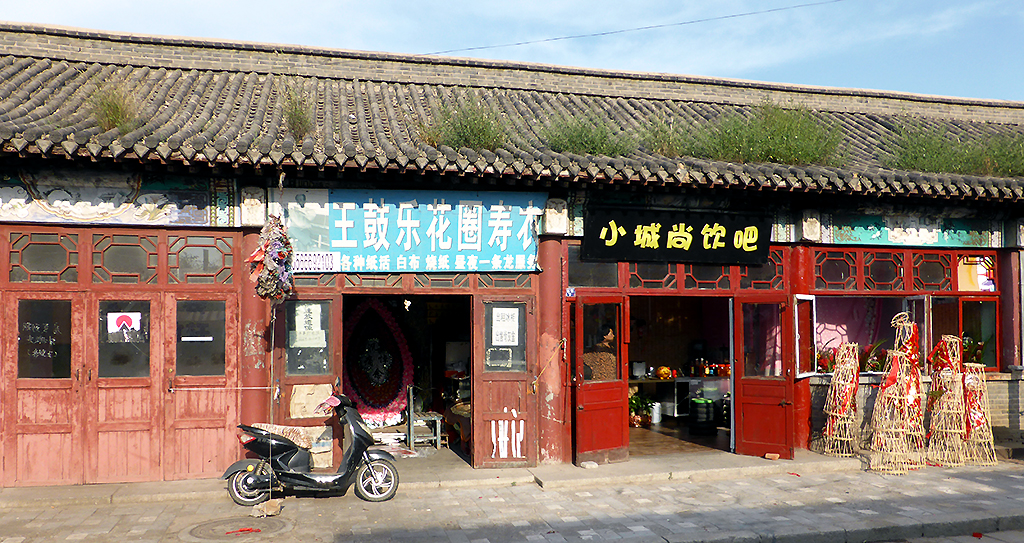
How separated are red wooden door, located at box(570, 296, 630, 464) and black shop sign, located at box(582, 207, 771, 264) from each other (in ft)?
2.30

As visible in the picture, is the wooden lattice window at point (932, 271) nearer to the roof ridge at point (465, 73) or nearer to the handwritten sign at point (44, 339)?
the roof ridge at point (465, 73)

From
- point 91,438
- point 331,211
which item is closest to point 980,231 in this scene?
point 331,211

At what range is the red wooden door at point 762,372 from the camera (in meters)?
9.95

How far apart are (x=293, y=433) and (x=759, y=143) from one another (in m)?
7.43

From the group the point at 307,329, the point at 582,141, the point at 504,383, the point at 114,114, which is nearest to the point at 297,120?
the point at 114,114

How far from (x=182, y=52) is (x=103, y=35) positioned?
120 centimetres

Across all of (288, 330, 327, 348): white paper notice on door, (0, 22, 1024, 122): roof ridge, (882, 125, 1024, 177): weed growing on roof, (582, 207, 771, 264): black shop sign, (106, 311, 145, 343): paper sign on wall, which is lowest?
(288, 330, 327, 348): white paper notice on door

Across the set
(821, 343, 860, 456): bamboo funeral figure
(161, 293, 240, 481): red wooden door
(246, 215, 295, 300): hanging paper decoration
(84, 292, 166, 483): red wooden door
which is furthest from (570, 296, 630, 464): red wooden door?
(84, 292, 166, 483): red wooden door

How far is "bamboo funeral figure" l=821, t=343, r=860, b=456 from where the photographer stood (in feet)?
32.8

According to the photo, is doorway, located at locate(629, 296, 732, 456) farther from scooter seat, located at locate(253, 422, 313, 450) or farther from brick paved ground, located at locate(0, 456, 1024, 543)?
scooter seat, located at locate(253, 422, 313, 450)

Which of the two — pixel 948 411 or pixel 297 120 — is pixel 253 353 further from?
pixel 948 411

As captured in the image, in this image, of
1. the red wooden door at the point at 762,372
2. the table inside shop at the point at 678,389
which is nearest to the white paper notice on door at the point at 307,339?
the red wooden door at the point at 762,372

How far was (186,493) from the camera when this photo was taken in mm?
8086

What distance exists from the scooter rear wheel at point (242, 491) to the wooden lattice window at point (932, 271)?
966 centimetres
